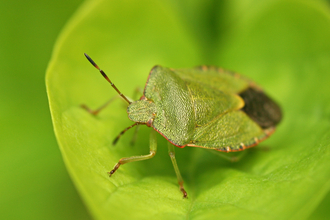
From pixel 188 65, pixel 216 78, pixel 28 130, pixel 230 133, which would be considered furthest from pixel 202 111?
pixel 28 130

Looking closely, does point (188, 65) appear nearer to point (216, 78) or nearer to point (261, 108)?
point (216, 78)

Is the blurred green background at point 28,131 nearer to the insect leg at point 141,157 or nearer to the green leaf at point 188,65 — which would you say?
the green leaf at point 188,65

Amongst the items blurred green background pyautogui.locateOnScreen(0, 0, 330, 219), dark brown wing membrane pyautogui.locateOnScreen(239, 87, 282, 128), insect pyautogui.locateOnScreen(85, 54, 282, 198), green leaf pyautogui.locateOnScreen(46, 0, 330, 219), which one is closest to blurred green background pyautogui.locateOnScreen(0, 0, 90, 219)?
blurred green background pyautogui.locateOnScreen(0, 0, 330, 219)

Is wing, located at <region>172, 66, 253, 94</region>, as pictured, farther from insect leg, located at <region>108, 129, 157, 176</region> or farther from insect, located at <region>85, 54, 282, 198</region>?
insect leg, located at <region>108, 129, 157, 176</region>

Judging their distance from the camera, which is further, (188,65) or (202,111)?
(188,65)

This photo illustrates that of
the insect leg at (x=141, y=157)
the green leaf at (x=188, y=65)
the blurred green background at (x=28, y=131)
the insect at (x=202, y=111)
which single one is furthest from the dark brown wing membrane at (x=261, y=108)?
the blurred green background at (x=28, y=131)

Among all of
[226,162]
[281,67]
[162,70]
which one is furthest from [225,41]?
[226,162]
